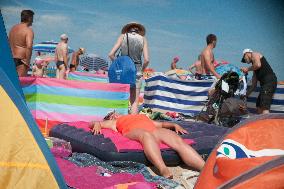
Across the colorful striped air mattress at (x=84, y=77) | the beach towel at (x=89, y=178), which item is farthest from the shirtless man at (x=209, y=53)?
the colorful striped air mattress at (x=84, y=77)

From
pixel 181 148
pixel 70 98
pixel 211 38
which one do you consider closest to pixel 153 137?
pixel 181 148

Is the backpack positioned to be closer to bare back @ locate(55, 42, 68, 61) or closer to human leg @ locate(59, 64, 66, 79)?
human leg @ locate(59, 64, 66, 79)

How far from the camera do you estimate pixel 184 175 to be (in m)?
3.02

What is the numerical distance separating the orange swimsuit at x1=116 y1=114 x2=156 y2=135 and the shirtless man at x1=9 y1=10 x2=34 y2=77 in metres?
1.77

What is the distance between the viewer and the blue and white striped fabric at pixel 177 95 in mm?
7621

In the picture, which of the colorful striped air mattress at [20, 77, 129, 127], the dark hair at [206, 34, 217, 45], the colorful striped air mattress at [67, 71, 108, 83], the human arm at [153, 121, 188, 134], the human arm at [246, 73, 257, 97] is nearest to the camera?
the human arm at [153, 121, 188, 134]

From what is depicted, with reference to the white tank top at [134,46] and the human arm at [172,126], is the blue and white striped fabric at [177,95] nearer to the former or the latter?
the white tank top at [134,46]

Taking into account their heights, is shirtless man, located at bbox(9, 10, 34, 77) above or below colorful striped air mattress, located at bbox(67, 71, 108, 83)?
above

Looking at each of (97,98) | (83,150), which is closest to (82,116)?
(97,98)

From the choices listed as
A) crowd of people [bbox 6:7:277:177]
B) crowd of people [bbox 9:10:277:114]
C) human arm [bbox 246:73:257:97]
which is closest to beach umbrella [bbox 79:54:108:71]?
crowd of people [bbox 6:7:277:177]

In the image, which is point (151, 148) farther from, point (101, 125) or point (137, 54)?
point (137, 54)

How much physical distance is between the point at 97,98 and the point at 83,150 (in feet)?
5.08

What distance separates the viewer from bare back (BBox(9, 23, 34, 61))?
16.0ft

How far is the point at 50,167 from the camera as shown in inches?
63.3
